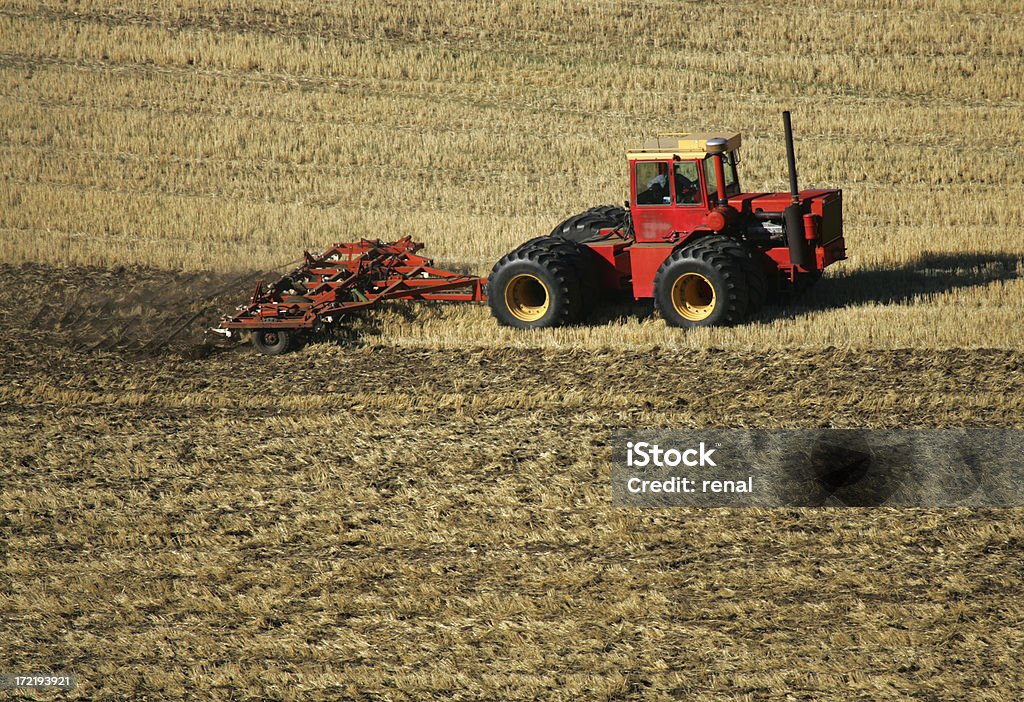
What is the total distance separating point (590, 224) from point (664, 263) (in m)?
1.95

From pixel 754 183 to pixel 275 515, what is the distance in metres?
12.8

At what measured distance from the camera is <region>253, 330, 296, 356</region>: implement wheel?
1455 cm

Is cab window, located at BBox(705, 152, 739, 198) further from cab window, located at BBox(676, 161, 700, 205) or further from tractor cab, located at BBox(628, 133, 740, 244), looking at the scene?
cab window, located at BBox(676, 161, 700, 205)

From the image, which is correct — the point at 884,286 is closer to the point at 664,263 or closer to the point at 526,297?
the point at 664,263

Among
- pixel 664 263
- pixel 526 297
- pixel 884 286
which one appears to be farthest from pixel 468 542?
pixel 884 286

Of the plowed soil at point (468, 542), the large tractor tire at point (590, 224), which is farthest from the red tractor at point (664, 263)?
the plowed soil at point (468, 542)

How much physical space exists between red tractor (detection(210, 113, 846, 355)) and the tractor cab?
0.03 ft

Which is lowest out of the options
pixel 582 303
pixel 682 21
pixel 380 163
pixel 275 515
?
pixel 275 515

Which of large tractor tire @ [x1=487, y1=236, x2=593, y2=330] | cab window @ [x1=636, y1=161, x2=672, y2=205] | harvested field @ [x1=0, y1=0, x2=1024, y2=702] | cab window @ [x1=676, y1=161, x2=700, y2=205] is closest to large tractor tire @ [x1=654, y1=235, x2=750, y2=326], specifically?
harvested field @ [x1=0, y1=0, x2=1024, y2=702]

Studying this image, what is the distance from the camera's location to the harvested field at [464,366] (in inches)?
317

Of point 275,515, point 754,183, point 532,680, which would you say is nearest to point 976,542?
point 532,680

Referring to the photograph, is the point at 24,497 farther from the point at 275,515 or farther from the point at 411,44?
the point at 411,44

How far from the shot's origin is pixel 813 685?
289 inches

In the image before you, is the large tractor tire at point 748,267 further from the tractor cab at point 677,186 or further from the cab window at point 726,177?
the cab window at point 726,177
